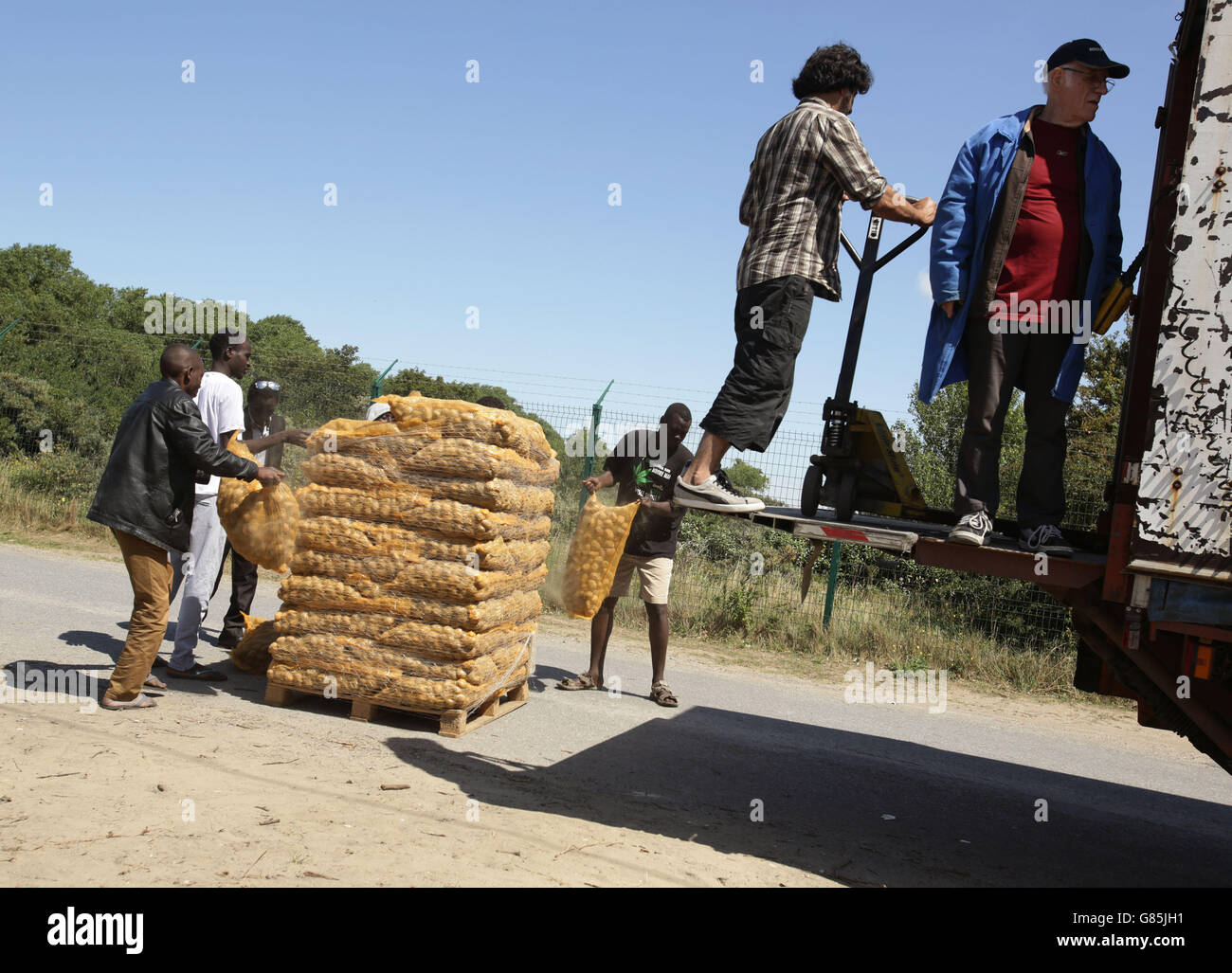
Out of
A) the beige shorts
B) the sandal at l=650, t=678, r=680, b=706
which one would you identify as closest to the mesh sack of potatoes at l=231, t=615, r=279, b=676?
the beige shorts

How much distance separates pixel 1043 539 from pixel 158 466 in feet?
15.6

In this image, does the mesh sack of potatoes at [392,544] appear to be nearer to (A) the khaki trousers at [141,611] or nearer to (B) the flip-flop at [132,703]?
(A) the khaki trousers at [141,611]

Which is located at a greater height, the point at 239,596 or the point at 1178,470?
the point at 1178,470

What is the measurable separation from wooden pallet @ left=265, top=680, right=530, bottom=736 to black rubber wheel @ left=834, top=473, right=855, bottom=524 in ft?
8.54

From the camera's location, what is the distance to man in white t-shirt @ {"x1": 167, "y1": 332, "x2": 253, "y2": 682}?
6.46 m

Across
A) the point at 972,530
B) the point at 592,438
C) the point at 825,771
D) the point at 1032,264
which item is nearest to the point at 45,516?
the point at 592,438

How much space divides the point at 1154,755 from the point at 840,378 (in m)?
4.82

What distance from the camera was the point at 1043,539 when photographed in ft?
13.8

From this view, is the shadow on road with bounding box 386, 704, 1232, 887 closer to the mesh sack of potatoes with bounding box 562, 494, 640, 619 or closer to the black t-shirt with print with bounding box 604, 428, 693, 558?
the mesh sack of potatoes with bounding box 562, 494, 640, 619

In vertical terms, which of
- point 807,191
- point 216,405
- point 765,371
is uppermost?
point 807,191

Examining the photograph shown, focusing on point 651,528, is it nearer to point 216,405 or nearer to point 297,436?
point 297,436

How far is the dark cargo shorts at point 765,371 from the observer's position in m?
4.27
